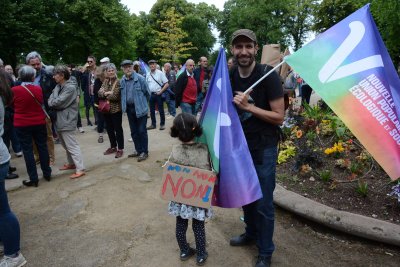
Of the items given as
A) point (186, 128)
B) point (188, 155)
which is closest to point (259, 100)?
point (186, 128)

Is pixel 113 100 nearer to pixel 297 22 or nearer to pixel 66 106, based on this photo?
pixel 66 106

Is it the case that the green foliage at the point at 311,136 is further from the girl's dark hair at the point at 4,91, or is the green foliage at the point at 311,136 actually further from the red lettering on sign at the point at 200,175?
the girl's dark hair at the point at 4,91

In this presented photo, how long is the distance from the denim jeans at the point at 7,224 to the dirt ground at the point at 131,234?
263 millimetres

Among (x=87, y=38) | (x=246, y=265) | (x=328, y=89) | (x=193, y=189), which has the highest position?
(x=87, y=38)

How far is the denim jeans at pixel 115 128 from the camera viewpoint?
247 inches

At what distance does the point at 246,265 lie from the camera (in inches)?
120

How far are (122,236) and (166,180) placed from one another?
119 centimetres

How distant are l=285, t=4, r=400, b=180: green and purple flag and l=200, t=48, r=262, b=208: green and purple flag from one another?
0.63m

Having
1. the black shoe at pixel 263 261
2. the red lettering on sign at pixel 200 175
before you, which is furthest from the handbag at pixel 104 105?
the black shoe at pixel 263 261

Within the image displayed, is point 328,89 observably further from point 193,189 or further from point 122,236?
point 122,236

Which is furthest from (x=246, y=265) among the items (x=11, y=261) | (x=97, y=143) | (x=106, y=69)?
(x=97, y=143)

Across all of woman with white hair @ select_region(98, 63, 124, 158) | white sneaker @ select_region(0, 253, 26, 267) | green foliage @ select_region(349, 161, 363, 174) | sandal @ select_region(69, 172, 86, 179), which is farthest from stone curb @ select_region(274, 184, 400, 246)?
woman with white hair @ select_region(98, 63, 124, 158)

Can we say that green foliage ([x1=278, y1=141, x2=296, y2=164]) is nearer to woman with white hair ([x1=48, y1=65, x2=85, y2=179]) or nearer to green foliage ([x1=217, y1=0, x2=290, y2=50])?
woman with white hair ([x1=48, y1=65, x2=85, y2=179])

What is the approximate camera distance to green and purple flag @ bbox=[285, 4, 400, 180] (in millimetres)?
2332
